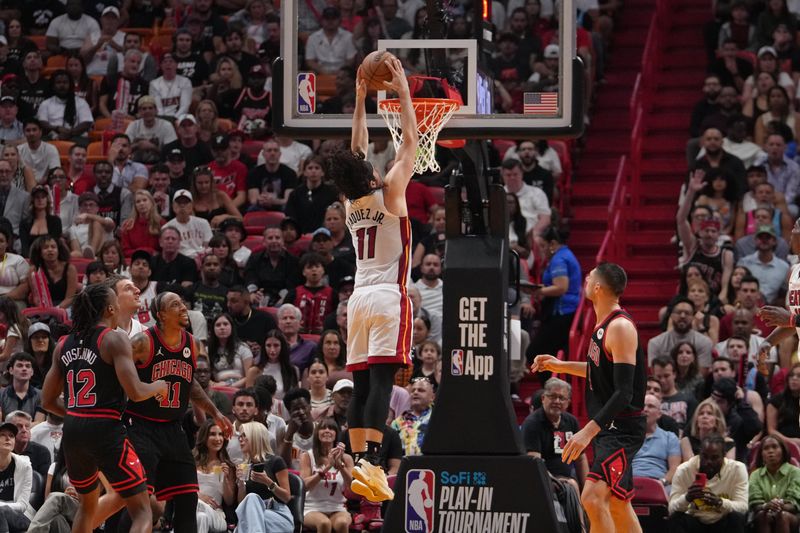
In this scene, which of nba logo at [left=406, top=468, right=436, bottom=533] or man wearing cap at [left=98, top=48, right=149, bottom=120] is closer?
nba logo at [left=406, top=468, right=436, bottom=533]

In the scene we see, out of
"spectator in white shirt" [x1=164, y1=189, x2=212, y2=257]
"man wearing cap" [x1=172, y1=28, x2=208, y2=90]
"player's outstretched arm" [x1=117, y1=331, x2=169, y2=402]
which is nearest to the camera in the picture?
"player's outstretched arm" [x1=117, y1=331, x2=169, y2=402]

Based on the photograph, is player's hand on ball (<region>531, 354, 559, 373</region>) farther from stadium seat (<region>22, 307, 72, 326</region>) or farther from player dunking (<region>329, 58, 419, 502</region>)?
stadium seat (<region>22, 307, 72, 326</region>)

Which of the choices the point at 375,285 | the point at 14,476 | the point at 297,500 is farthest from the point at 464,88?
the point at 14,476

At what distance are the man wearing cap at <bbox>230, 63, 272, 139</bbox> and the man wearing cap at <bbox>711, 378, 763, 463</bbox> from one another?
298 inches

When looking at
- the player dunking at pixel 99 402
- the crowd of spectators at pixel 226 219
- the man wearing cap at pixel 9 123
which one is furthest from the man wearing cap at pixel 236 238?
the player dunking at pixel 99 402

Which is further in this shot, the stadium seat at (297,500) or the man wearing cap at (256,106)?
the man wearing cap at (256,106)

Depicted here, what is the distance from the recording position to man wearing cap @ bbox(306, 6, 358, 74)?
63.2 ft

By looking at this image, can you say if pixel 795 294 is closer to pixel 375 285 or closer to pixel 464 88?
pixel 464 88

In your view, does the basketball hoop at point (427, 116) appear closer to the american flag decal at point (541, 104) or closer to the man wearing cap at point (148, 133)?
the american flag decal at point (541, 104)

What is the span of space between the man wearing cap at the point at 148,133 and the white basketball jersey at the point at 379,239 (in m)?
9.72

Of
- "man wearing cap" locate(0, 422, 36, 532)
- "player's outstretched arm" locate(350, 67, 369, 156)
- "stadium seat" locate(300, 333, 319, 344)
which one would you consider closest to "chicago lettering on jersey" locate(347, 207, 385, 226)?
"player's outstretched arm" locate(350, 67, 369, 156)

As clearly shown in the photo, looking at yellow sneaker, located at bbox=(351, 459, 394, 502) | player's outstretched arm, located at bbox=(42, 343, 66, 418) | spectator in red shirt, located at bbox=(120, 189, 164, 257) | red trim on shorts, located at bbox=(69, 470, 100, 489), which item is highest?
spectator in red shirt, located at bbox=(120, 189, 164, 257)

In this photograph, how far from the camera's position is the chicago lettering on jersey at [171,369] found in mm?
9898

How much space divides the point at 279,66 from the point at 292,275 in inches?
252
